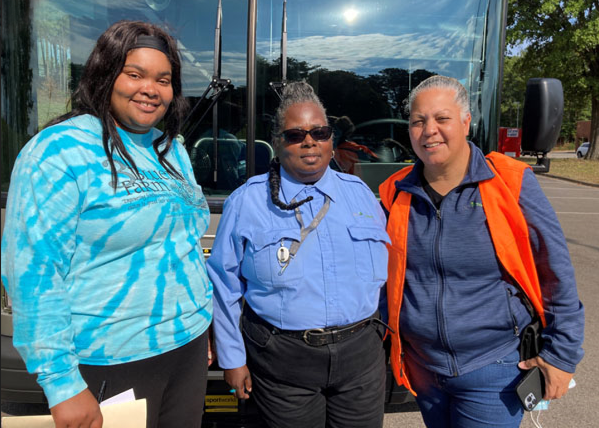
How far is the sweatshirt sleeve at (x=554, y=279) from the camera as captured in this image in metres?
1.62

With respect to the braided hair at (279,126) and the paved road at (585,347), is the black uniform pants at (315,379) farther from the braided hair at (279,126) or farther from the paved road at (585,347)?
the paved road at (585,347)

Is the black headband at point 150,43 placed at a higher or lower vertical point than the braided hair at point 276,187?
higher

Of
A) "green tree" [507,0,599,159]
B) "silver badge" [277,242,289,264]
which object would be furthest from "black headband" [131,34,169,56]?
"green tree" [507,0,599,159]

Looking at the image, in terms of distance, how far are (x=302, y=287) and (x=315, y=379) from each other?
1.10 ft

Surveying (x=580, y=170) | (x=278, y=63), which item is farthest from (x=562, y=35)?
(x=278, y=63)

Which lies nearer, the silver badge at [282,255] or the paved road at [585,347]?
the silver badge at [282,255]

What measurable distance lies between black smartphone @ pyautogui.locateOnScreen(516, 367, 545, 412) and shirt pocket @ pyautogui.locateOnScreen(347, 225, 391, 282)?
0.57 m

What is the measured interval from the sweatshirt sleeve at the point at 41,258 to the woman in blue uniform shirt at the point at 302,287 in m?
0.59

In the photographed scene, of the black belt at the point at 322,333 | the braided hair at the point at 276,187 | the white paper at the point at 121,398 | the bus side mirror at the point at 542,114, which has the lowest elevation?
the white paper at the point at 121,398

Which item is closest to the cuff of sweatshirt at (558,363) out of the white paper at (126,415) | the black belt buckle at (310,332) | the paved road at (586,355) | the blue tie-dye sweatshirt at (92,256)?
the black belt buckle at (310,332)

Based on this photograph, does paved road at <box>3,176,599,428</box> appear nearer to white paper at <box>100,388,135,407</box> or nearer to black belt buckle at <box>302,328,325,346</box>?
black belt buckle at <box>302,328,325,346</box>

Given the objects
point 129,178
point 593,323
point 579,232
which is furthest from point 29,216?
point 579,232

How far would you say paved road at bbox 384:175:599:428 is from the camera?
115 inches

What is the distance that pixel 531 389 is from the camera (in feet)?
5.43
